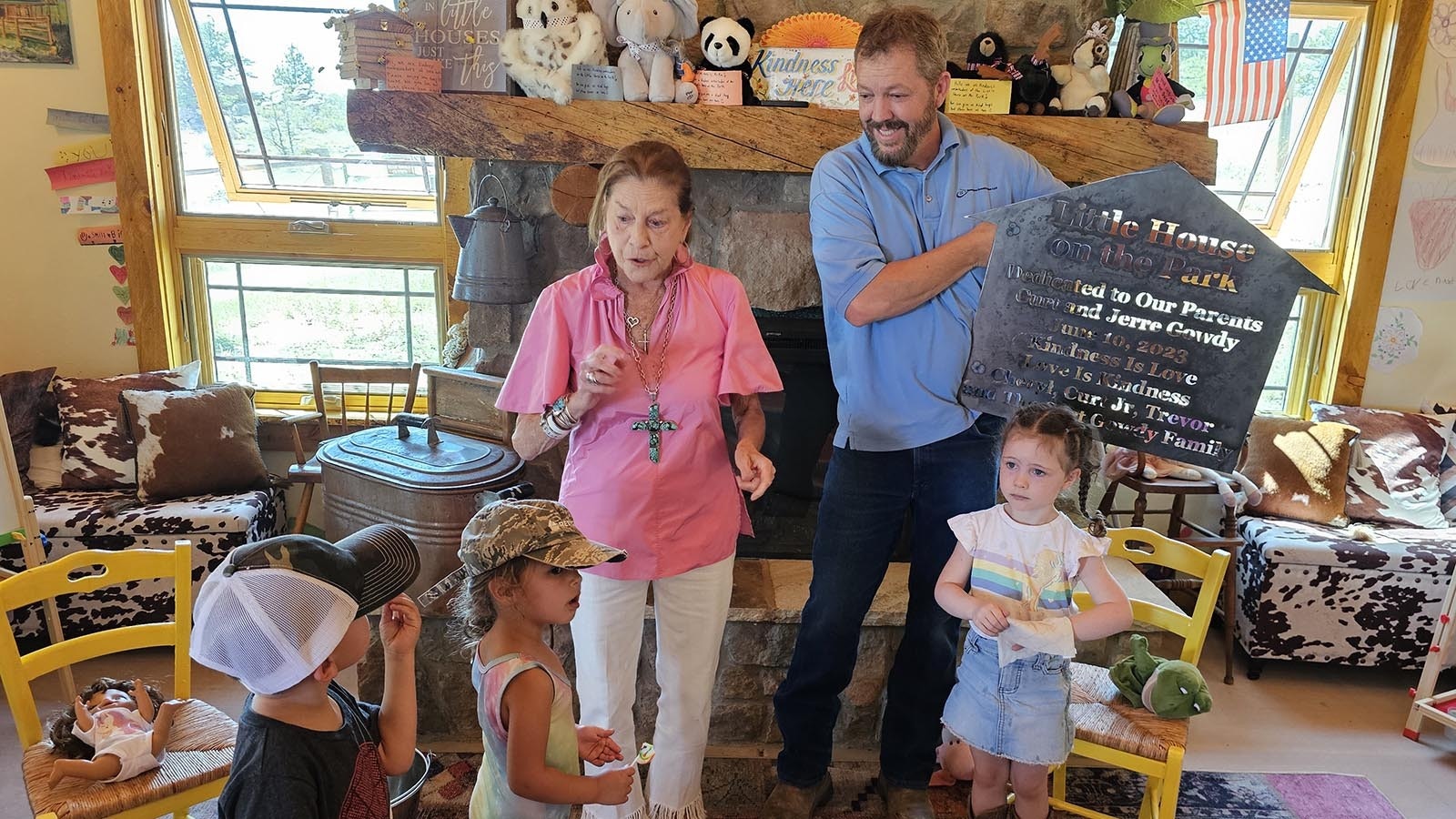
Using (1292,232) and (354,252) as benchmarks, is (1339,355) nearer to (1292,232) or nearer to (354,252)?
(1292,232)

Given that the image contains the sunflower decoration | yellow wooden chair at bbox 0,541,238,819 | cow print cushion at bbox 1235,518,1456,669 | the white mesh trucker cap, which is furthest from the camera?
cow print cushion at bbox 1235,518,1456,669

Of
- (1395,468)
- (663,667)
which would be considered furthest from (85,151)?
(1395,468)

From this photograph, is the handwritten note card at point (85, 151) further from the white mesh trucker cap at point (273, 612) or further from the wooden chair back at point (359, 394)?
the white mesh trucker cap at point (273, 612)

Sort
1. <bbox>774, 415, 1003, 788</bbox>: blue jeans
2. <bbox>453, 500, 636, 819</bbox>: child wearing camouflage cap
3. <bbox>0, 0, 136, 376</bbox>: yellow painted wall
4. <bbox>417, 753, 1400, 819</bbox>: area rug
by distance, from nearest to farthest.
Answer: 1. <bbox>453, 500, 636, 819</bbox>: child wearing camouflage cap
2. <bbox>774, 415, 1003, 788</bbox>: blue jeans
3. <bbox>417, 753, 1400, 819</bbox>: area rug
4. <bbox>0, 0, 136, 376</bbox>: yellow painted wall

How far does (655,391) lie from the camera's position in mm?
1647

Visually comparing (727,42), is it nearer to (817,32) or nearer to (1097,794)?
(817,32)

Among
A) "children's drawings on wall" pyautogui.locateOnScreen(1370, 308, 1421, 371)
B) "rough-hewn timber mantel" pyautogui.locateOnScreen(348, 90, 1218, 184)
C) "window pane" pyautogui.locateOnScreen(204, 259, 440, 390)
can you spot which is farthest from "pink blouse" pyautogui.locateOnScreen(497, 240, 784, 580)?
"children's drawings on wall" pyautogui.locateOnScreen(1370, 308, 1421, 371)

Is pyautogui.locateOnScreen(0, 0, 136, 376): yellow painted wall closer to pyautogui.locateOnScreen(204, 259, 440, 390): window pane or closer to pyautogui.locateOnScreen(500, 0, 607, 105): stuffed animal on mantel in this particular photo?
pyautogui.locateOnScreen(204, 259, 440, 390): window pane

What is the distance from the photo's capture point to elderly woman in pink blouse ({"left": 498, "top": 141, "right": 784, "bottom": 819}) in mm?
1634

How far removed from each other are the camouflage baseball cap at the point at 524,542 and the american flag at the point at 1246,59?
2.28m

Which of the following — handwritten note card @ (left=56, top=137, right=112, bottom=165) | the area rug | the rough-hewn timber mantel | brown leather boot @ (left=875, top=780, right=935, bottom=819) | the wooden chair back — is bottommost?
the area rug

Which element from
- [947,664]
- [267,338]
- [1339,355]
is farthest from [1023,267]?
[267,338]

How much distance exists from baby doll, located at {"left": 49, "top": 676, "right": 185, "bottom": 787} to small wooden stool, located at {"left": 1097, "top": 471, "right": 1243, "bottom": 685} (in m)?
2.80

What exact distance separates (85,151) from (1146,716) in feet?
12.2
